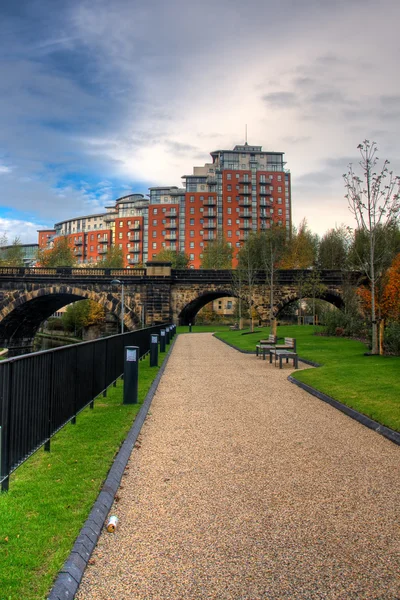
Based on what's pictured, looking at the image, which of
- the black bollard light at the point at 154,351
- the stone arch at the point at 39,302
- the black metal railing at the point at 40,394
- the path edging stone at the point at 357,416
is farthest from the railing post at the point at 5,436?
the stone arch at the point at 39,302

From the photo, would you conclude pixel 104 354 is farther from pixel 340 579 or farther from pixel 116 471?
pixel 340 579

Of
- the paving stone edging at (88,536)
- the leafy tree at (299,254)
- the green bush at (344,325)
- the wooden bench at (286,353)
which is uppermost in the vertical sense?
the leafy tree at (299,254)

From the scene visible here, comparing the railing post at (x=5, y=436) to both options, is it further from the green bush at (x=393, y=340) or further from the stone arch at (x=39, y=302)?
the stone arch at (x=39, y=302)

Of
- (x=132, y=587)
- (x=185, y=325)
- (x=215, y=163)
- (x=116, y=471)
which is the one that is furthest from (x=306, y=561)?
(x=215, y=163)

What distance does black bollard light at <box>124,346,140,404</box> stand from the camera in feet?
33.9

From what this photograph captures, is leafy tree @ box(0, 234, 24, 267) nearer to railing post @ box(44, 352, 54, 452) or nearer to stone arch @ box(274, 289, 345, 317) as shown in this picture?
stone arch @ box(274, 289, 345, 317)

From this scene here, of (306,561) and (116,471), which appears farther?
(116,471)

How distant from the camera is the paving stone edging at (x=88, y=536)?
3294 mm

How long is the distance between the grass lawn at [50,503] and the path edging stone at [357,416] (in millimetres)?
4093

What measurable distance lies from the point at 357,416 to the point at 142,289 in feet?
131

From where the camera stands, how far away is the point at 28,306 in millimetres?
49375

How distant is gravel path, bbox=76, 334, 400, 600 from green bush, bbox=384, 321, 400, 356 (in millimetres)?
11127

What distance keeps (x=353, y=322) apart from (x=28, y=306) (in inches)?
1308

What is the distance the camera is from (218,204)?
346ft
